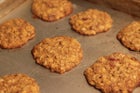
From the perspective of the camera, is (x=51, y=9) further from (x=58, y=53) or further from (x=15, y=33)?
(x=58, y=53)

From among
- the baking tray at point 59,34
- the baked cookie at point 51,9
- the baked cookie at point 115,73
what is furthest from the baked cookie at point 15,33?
the baked cookie at point 115,73

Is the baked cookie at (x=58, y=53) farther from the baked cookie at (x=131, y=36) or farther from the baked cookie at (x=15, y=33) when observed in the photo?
the baked cookie at (x=131, y=36)

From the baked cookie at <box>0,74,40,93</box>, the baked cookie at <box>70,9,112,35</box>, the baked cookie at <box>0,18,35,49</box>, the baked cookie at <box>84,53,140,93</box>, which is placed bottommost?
the baked cookie at <box>0,74,40,93</box>

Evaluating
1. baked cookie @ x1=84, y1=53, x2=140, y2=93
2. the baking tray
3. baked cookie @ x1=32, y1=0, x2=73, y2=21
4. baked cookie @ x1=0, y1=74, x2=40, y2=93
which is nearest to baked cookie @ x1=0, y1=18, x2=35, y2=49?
the baking tray

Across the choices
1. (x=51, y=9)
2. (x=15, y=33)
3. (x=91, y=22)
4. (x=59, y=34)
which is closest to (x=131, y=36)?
(x=91, y=22)

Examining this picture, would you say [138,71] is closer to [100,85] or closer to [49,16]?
[100,85]

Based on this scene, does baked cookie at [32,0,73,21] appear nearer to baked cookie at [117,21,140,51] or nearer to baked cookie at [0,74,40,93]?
baked cookie at [117,21,140,51]
